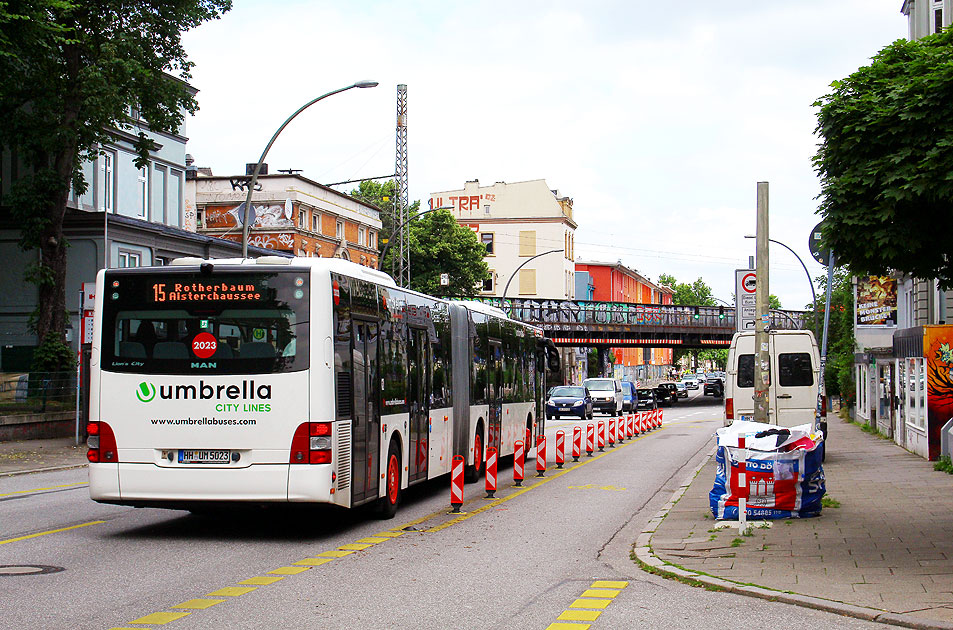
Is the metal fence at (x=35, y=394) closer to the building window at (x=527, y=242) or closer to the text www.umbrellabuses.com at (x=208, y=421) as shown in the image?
the text www.umbrellabuses.com at (x=208, y=421)

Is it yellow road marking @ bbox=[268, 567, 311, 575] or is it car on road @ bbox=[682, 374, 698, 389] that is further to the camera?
car on road @ bbox=[682, 374, 698, 389]

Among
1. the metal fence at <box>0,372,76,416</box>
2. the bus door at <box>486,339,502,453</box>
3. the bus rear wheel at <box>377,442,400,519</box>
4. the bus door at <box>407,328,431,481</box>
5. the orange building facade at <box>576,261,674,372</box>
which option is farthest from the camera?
the orange building facade at <box>576,261,674,372</box>

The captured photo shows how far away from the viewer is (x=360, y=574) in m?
9.82

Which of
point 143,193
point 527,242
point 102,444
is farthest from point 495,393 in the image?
point 527,242

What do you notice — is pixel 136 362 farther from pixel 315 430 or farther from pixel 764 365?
pixel 764 365

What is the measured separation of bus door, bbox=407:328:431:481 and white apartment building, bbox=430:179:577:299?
93.5m

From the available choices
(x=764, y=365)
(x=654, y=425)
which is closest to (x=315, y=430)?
(x=764, y=365)

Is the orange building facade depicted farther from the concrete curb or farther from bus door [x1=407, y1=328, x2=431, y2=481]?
the concrete curb

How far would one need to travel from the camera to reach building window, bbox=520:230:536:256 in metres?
110

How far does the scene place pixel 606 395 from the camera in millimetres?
54438

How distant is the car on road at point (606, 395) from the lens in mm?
54344

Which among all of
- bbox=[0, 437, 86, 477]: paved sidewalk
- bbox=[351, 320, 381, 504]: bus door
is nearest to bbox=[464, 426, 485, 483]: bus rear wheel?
bbox=[351, 320, 381, 504]: bus door

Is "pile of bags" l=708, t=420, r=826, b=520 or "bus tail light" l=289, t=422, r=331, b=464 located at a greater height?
"bus tail light" l=289, t=422, r=331, b=464

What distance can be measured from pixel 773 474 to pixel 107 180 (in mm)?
36476
